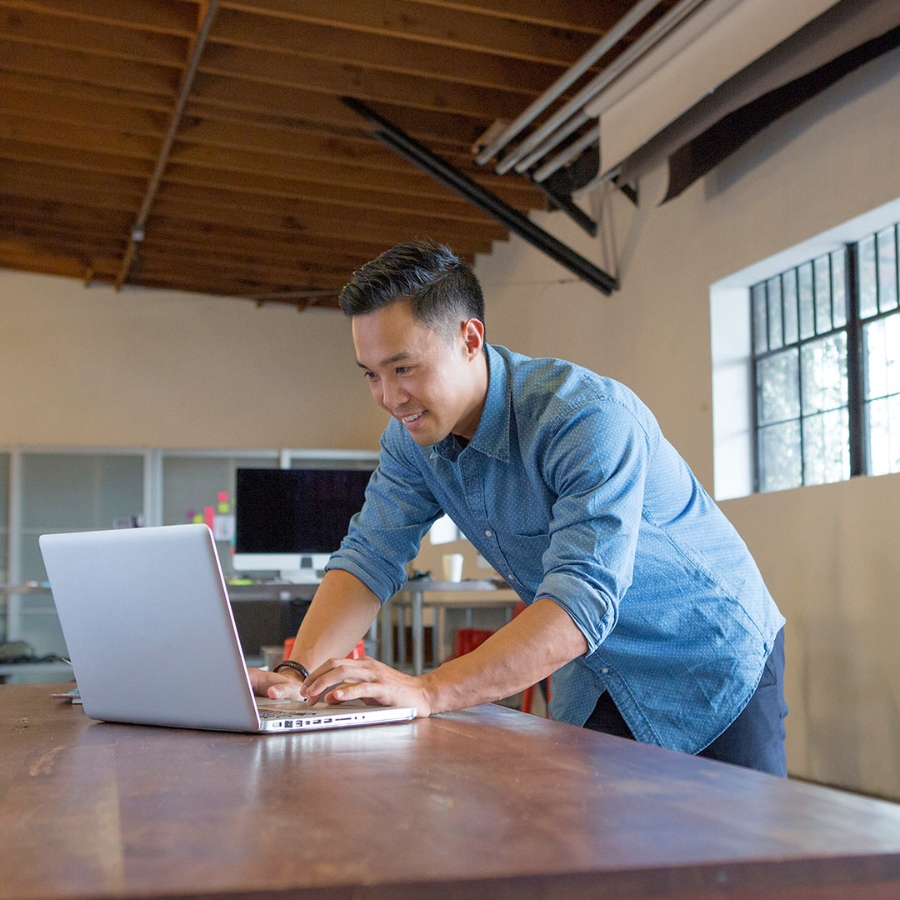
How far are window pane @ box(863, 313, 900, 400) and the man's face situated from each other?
2705 mm

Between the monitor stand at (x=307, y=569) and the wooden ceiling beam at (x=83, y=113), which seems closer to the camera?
the monitor stand at (x=307, y=569)

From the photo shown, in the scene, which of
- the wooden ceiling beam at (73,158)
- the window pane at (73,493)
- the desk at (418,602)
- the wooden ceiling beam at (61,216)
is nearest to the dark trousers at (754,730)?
the desk at (418,602)

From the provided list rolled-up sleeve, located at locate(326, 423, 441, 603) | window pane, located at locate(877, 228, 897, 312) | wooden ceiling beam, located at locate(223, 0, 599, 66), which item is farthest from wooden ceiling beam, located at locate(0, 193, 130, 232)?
rolled-up sleeve, located at locate(326, 423, 441, 603)

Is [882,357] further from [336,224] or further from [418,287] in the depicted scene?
[336,224]

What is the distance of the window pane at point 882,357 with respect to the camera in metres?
3.66

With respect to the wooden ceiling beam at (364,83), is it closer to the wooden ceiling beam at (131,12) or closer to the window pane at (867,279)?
the wooden ceiling beam at (131,12)

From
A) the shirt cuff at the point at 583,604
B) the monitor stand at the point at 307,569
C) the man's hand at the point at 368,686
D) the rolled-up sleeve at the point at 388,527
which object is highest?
the rolled-up sleeve at the point at 388,527

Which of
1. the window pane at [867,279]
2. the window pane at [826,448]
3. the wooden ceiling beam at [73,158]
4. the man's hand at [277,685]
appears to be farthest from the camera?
the wooden ceiling beam at [73,158]

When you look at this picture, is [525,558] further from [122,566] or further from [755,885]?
[755,885]

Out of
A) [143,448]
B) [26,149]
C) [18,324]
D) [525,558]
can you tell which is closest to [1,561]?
[143,448]

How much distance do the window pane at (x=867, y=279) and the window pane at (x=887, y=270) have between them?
3 centimetres

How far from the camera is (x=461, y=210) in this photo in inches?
256

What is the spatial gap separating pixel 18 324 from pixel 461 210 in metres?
3.94

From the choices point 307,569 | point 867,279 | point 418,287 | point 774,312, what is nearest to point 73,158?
point 307,569
